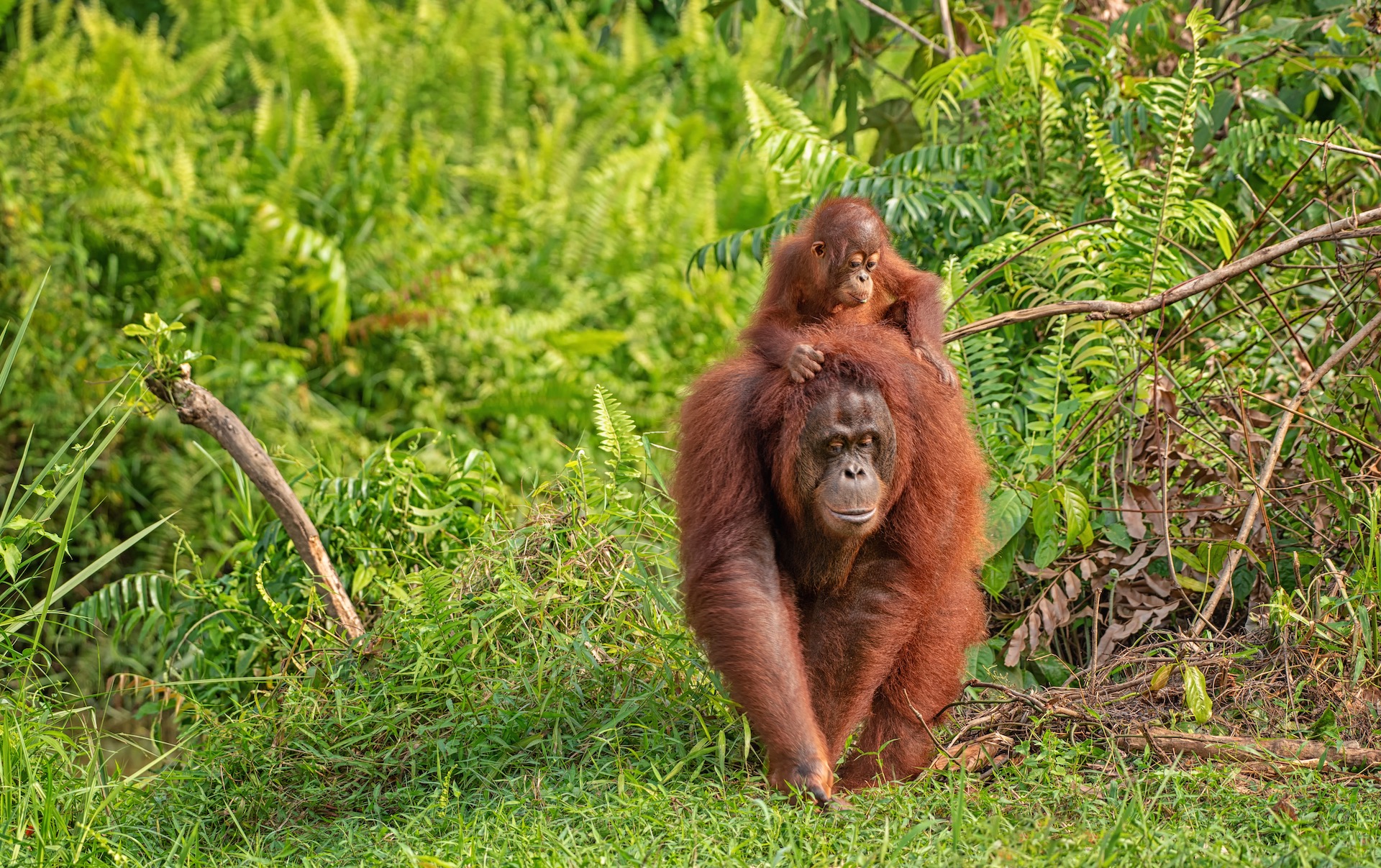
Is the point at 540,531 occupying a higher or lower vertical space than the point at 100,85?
lower

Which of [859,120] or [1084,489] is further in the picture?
[859,120]

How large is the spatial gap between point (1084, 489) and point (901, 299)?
3.43 feet

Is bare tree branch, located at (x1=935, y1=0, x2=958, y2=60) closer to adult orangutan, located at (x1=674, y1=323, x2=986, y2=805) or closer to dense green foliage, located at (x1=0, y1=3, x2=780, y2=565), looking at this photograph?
adult orangutan, located at (x1=674, y1=323, x2=986, y2=805)

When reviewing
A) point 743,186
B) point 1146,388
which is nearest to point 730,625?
point 1146,388

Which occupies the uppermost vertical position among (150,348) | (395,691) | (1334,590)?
(150,348)

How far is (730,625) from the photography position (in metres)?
3.17

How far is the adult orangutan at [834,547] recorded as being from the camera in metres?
3.15

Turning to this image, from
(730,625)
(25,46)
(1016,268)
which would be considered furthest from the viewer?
(25,46)

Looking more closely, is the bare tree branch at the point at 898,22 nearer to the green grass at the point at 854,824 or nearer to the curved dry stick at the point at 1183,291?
the curved dry stick at the point at 1183,291

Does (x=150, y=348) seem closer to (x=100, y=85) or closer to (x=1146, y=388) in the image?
(x=1146, y=388)

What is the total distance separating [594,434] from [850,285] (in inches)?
180

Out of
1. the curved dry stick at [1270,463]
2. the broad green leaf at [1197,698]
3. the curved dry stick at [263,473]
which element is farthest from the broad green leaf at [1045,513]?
the curved dry stick at [263,473]

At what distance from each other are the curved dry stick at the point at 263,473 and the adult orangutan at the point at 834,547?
1474mm

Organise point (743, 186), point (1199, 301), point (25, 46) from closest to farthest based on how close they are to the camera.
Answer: point (1199, 301)
point (25, 46)
point (743, 186)
